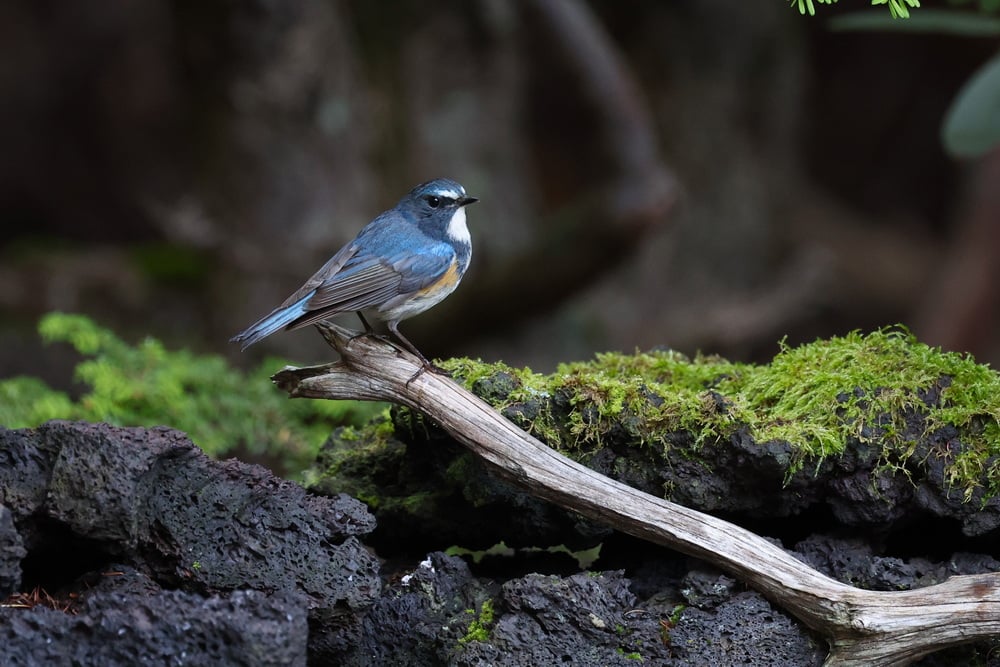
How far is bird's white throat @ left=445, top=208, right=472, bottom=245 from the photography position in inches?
175

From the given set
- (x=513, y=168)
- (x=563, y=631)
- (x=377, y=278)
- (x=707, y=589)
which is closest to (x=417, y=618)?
(x=563, y=631)

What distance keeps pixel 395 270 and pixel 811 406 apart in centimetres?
167

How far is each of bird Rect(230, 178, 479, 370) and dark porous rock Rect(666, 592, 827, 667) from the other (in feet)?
4.14

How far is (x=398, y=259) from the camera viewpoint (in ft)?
13.6

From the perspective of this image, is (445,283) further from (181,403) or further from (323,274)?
(181,403)

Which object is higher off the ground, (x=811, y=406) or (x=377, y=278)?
(x=377, y=278)

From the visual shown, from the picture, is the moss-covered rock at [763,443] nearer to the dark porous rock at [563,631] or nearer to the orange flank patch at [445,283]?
the dark porous rock at [563,631]

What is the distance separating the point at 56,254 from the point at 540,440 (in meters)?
6.41

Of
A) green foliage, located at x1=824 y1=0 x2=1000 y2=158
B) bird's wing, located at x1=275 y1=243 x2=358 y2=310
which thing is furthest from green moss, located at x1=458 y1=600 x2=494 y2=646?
green foliage, located at x1=824 y1=0 x2=1000 y2=158

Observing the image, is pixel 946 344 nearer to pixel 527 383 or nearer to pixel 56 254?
pixel 527 383

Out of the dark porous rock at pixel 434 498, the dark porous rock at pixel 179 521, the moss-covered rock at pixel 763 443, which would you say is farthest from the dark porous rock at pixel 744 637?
the dark porous rock at pixel 179 521

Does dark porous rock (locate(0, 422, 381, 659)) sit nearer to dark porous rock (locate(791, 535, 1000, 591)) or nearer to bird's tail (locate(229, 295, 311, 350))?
bird's tail (locate(229, 295, 311, 350))

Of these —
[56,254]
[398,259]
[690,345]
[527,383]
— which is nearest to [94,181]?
[56,254]

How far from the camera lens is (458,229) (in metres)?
4.51
